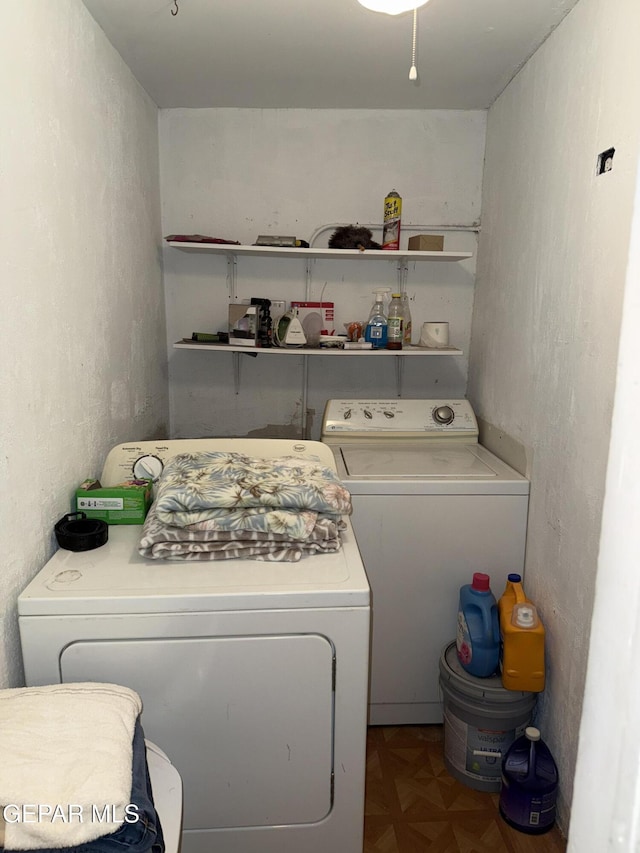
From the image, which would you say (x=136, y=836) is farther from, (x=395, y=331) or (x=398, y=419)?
(x=395, y=331)

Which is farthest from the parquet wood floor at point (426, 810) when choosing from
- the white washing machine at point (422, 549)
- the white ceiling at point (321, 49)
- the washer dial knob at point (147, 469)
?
the white ceiling at point (321, 49)

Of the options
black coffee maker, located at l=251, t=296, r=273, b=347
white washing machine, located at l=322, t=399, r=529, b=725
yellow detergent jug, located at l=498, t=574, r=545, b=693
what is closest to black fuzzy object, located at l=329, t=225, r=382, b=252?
black coffee maker, located at l=251, t=296, r=273, b=347

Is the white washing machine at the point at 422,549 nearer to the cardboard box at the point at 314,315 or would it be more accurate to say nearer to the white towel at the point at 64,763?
the cardboard box at the point at 314,315

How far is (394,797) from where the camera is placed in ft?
6.18

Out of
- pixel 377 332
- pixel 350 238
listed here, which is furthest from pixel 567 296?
pixel 350 238

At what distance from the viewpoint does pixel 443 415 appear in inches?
101

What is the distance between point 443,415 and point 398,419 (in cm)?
19

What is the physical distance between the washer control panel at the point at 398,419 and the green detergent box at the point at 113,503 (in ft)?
3.36

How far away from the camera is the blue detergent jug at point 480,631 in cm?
190

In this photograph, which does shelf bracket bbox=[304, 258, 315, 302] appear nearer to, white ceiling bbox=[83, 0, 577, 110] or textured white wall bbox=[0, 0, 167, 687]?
white ceiling bbox=[83, 0, 577, 110]

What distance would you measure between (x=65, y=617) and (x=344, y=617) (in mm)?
587

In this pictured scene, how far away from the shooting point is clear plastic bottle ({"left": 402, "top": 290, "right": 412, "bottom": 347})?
8.90ft

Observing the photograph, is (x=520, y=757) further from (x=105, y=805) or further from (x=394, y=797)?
(x=105, y=805)

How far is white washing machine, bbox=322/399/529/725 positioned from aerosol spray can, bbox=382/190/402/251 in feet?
3.13
